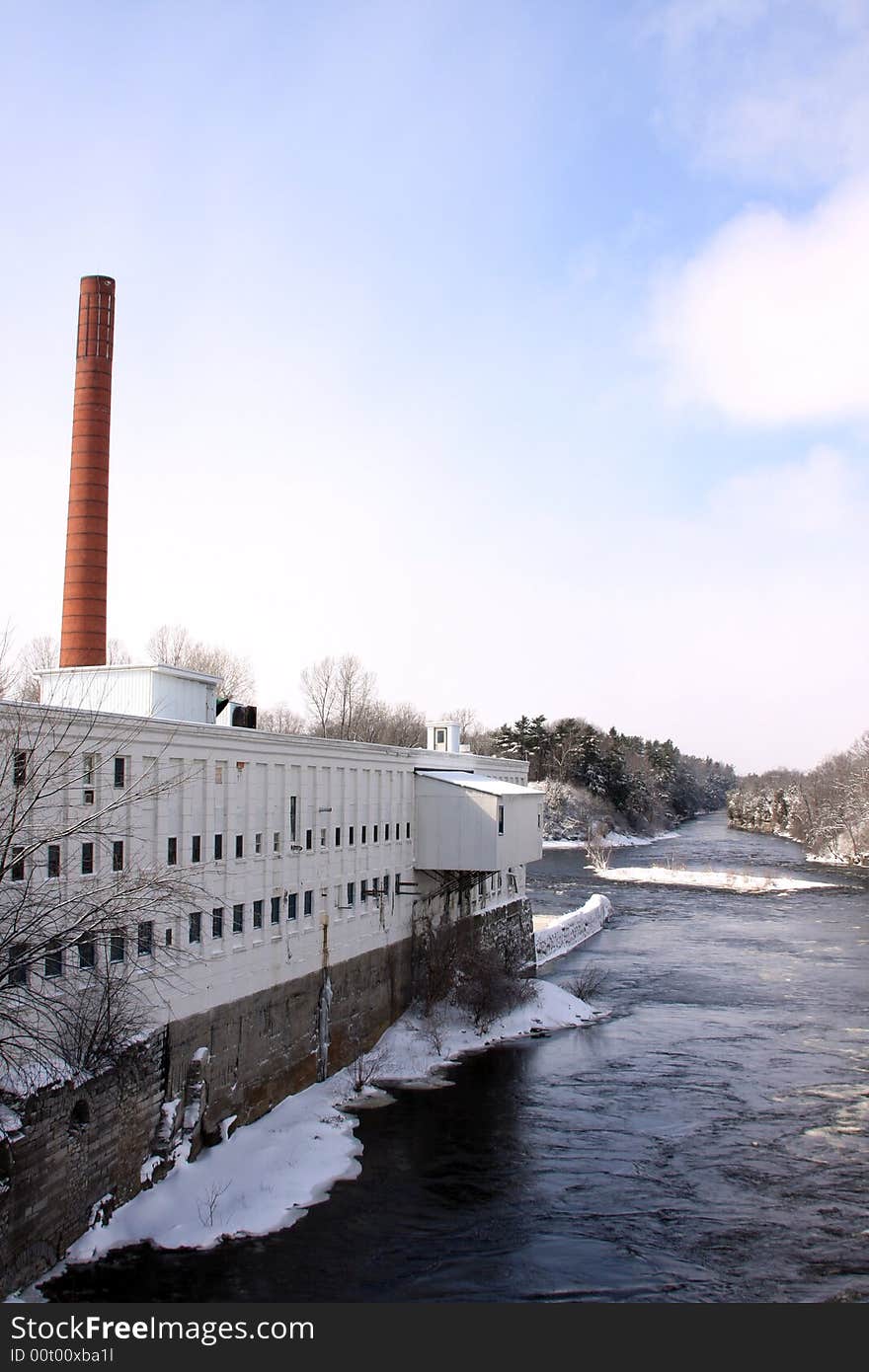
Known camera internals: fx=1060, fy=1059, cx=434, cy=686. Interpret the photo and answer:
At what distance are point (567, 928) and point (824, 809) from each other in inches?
2631

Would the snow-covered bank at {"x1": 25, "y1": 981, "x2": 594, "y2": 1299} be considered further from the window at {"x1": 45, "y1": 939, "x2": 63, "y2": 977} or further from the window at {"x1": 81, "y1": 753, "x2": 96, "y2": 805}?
the window at {"x1": 81, "y1": 753, "x2": 96, "y2": 805}

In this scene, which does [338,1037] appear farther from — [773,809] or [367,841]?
[773,809]

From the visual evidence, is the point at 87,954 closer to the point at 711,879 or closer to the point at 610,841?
the point at 711,879

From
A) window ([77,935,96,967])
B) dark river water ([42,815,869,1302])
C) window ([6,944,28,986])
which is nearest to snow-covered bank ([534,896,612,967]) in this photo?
dark river water ([42,815,869,1302])

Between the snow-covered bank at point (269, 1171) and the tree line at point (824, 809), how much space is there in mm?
73500

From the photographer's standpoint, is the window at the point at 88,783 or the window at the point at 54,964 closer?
the window at the point at 54,964

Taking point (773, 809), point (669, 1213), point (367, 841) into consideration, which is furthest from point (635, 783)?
point (669, 1213)

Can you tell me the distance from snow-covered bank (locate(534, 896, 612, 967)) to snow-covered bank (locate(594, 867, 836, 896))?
54.2 ft

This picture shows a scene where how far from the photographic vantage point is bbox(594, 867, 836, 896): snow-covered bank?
7240cm

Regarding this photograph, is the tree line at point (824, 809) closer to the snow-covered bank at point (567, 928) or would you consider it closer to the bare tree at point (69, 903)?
the snow-covered bank at point (567, 928)

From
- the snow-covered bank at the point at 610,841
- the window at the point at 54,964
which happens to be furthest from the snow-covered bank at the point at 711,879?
the window at the point at 54,964

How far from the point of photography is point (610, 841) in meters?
114

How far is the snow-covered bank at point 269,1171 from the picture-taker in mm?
17156

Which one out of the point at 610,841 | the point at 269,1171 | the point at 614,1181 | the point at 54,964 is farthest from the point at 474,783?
the point at 610,841
